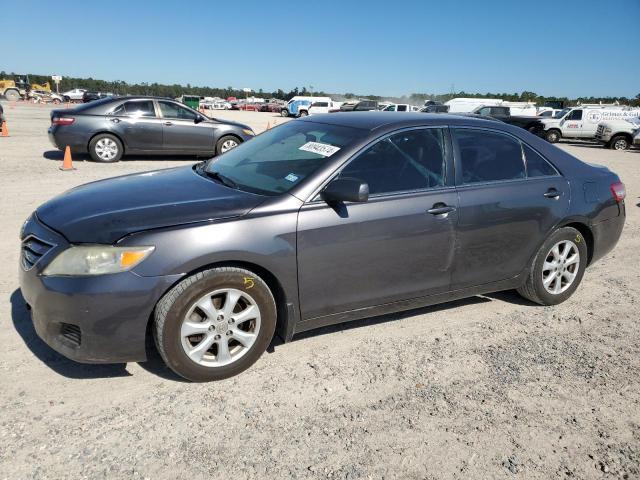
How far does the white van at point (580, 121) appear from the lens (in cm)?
2469

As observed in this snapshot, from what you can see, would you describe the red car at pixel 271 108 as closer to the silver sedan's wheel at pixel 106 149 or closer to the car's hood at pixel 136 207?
the silver sedan's wheel at pixel 106 149

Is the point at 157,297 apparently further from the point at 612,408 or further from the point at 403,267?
the point at 612,408

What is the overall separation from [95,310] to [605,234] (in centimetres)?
433

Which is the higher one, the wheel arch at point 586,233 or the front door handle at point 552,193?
the front door handle at point 552,193

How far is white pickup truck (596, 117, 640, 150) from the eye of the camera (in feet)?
76.5

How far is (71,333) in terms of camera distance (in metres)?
2.98

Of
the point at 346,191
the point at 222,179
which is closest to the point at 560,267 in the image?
the point at 346,191

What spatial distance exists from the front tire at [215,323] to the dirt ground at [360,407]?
0.14 meters

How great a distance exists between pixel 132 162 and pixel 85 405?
963 cm

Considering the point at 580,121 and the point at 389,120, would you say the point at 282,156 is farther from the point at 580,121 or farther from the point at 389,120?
the point at 580,121

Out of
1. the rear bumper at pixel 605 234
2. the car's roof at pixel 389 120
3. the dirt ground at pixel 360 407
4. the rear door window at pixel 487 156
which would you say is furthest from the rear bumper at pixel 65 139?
the rear bumper at pixel 605 234

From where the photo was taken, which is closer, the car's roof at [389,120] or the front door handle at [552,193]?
the car's roof at [389,120]

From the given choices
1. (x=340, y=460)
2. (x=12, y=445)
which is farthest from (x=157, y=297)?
(x=340, y=460)

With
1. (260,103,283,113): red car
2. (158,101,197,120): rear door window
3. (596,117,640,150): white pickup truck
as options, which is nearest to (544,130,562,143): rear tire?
(596,117,640,150): white pickup truck
